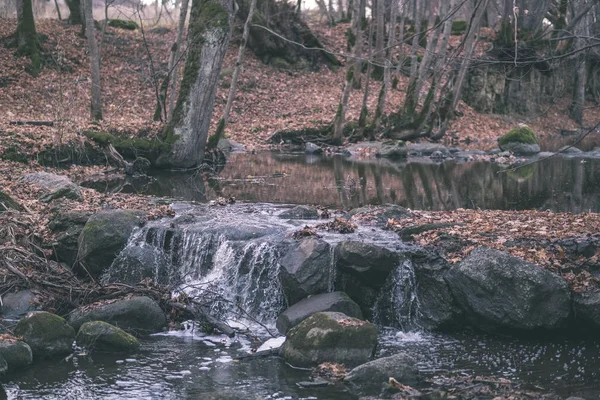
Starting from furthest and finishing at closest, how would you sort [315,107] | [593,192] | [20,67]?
[315,107] → [20,67] → [593,192]

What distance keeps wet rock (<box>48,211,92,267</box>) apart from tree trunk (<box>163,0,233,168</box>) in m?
7.01

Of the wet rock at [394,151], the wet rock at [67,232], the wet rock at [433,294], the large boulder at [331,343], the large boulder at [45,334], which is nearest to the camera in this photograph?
the large boulder at [331,343]

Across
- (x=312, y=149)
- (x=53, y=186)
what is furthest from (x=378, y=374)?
(x=312, y=149)

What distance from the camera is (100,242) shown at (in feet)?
34.9

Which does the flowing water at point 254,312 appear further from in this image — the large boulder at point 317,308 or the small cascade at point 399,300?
the large boulder at point 317,308

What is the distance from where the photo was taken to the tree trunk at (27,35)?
91.6ft

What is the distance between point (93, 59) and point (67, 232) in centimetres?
1206

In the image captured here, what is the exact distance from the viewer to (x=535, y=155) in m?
24.7

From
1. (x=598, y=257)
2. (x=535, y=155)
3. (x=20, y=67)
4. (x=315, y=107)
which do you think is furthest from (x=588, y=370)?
(x=20, y=67)

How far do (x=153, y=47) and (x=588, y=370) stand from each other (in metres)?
30.2

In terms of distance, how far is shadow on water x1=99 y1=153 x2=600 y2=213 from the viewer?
48.7ft

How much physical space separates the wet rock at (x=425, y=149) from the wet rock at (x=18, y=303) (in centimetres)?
1736

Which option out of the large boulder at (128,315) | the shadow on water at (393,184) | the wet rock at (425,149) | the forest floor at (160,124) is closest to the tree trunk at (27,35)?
the forest floor at (160,124)

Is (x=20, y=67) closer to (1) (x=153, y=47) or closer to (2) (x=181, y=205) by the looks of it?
(1) (x=153, y=47)
